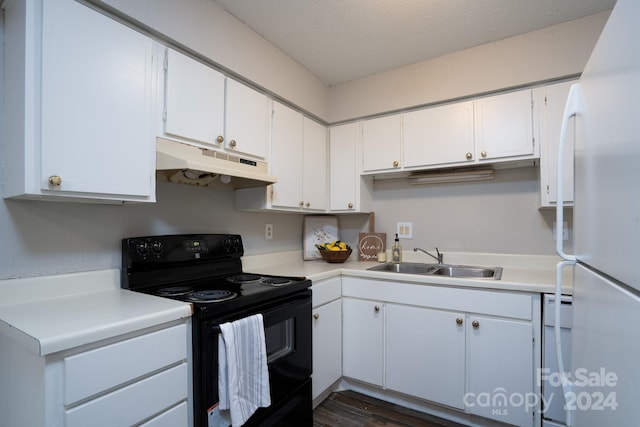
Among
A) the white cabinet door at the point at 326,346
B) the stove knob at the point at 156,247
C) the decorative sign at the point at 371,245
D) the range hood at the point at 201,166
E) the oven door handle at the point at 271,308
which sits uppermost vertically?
the range hood at the point at 201,166

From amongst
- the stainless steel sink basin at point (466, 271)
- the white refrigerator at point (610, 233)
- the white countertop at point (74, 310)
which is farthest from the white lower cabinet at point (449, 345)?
the white countertop at point (74, 310)

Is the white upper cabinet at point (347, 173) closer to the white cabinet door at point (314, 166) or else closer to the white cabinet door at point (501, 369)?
the white cabinet door at point (314, 166)

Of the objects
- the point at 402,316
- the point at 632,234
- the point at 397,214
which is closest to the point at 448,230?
the point at 397,214

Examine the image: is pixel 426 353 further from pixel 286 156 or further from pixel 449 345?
pixel 286 156

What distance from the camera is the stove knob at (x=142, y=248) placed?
1519 millimetres

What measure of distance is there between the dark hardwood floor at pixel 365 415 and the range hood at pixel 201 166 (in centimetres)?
150

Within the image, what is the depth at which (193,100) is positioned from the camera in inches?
63.1

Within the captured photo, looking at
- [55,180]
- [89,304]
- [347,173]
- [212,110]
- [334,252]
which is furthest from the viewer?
[347,173]

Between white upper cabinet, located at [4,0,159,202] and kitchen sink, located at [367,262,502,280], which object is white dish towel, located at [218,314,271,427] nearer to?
white upper cabinet, located at [4,0,159,202]

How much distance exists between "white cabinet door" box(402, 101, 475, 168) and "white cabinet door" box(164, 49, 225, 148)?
1389mm

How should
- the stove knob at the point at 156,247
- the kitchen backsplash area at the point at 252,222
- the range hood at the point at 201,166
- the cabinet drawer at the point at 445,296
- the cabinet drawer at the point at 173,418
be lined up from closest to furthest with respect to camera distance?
the cabinet drawer at the point at 173,418, the kitchen backsplash area at the point at 252,222, the range hood at the point at 201,166, the stove knob at the point at 156,247, the cabinet drawer at the point at 445,296

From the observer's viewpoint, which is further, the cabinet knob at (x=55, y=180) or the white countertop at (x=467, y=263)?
the white countertop at (x=467, y=263)

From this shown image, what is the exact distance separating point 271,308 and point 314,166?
1376mm

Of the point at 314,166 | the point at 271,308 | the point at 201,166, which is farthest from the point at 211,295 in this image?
the point at 314,166
